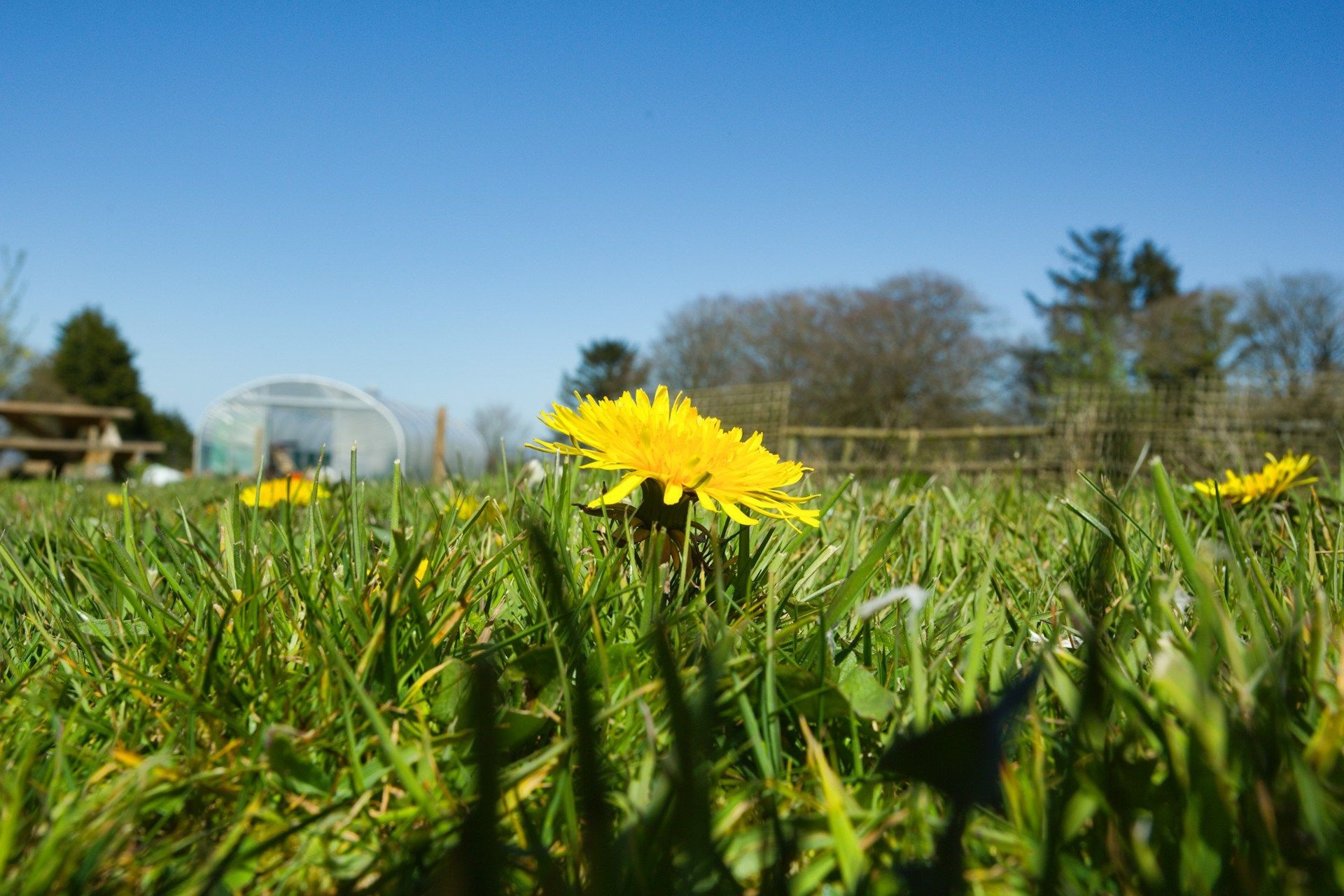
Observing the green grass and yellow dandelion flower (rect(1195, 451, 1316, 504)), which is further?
yellow dandelion flower (rect(1195, 451, 1316, 504))

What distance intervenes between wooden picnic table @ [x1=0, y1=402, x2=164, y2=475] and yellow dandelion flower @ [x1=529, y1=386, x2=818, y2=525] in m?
13.1

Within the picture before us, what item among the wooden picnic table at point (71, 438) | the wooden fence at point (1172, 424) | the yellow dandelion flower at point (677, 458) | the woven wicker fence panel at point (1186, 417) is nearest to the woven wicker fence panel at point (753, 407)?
the wooden fence at point (1172, 424)

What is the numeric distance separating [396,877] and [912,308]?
30426 mm

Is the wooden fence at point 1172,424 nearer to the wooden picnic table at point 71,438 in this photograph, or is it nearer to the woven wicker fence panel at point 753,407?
the woven wicker fence panel at point 753,407

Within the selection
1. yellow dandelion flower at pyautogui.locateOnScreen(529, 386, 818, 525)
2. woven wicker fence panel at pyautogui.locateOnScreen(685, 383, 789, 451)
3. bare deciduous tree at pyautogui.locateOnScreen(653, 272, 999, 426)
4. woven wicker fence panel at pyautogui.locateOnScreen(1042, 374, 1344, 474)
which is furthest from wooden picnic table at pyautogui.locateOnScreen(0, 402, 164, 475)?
bare deciduous tree at pyautogui.locateOnScreen(653, 272, 999, 426)

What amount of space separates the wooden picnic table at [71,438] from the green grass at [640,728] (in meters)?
13.0

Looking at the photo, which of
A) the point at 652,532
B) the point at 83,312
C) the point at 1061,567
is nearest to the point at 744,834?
the point at 652,532

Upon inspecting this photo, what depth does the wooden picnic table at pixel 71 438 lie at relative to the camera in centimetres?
1191

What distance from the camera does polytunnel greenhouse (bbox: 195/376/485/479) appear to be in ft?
81.9

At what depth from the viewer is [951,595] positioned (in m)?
1.20

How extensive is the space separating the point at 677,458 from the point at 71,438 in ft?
54.1

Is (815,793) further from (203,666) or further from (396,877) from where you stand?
(203,666)

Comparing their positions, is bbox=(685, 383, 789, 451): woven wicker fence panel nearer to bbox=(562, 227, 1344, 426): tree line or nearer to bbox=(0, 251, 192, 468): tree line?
bbox=(562, 227, 1344, 426): tree line

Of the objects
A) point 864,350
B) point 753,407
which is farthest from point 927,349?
point 753,407
